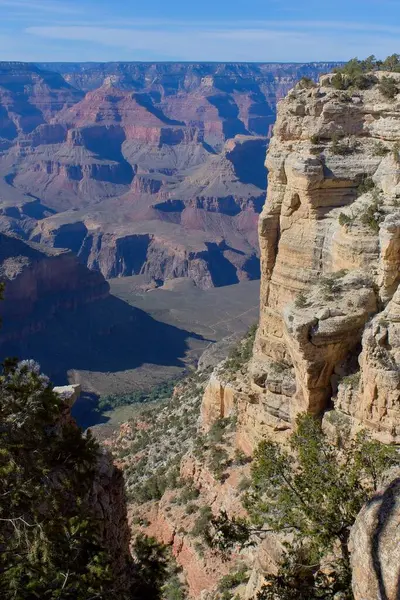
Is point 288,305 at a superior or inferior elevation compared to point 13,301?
superior

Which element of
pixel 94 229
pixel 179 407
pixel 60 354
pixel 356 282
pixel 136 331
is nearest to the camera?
pixel 356 282

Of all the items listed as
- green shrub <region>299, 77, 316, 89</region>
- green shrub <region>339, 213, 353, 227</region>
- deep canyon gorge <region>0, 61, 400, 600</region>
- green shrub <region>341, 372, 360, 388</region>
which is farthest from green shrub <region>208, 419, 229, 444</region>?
green shrub <region>299, 77, 316, 89</region>

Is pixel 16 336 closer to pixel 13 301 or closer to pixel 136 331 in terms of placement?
pixel 13 301

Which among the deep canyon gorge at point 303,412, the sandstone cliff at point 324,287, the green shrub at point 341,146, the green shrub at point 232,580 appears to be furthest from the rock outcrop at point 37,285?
the green shrub at point 232,580

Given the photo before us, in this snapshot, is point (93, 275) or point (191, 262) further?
point (191, 262)

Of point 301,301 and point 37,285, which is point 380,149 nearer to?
point 301,301

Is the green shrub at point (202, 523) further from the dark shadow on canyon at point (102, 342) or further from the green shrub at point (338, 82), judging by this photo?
the dark shadow on canyon at point (102, 342)

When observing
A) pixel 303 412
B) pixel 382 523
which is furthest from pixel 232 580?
pixel 382 523

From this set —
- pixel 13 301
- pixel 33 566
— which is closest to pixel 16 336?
pixel 13 301
